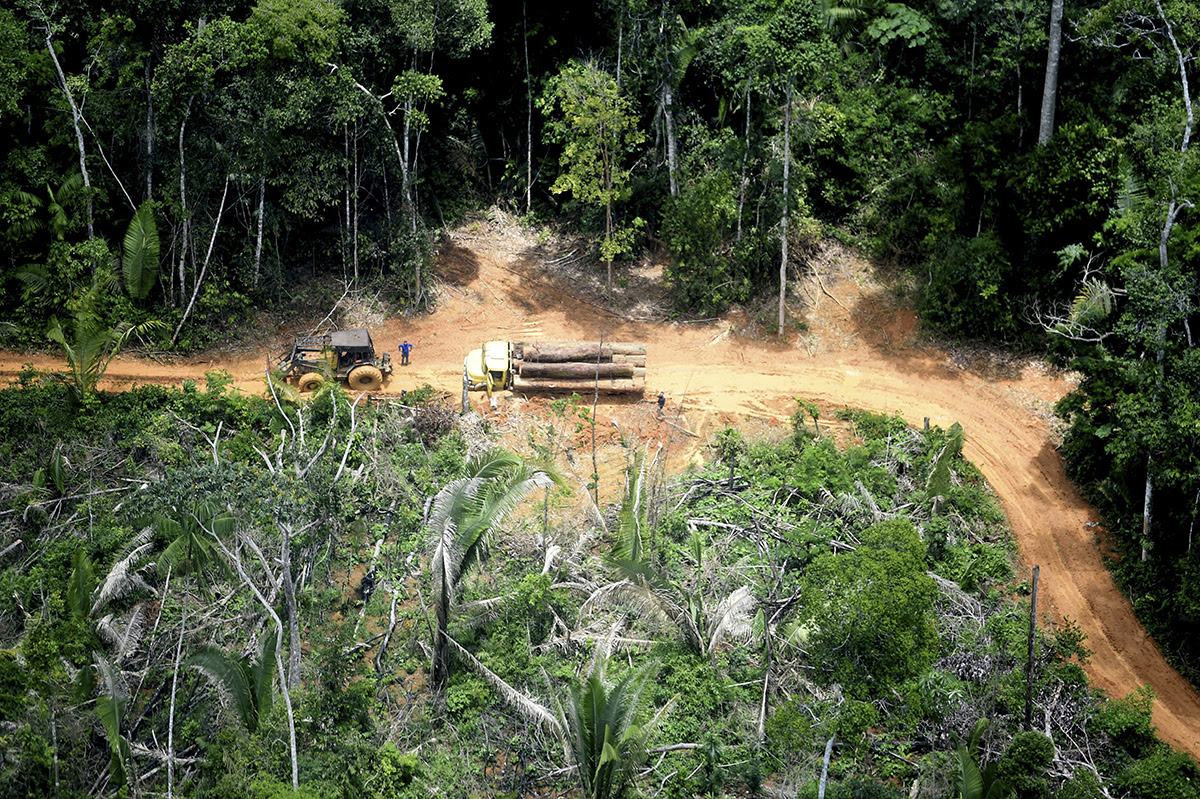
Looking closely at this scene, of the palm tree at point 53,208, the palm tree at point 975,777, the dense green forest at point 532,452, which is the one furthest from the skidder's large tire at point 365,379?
the palm tree at point 975,777

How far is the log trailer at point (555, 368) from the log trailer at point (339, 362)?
6.59 ft

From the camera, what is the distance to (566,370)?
2572cm

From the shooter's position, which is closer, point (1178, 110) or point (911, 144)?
point (1178, 110)

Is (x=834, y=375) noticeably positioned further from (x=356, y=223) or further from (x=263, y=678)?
(x=263, y=678)

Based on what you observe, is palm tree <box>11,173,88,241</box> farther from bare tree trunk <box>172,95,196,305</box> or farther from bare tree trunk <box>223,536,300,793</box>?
bare tree trunk <box>223,536,300,793</box>

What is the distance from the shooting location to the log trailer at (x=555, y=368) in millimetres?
25719

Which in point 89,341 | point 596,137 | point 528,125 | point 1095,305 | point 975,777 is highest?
point 528,125

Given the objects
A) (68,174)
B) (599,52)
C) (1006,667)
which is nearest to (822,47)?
(599,52)

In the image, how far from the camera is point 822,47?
1022 inches

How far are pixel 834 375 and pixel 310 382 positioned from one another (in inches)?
459

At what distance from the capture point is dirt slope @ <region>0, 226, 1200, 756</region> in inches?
904

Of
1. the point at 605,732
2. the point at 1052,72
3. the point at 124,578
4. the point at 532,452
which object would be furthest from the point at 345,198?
the point at 605,732

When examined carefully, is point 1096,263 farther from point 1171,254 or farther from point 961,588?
point 961,588

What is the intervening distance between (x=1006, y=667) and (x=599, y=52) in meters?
18.6
